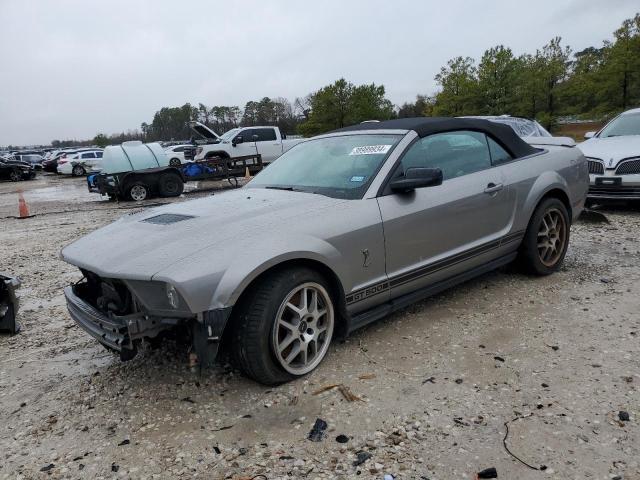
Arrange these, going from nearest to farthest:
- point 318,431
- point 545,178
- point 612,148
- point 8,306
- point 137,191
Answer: point 318,431
point 8,306
point 545,178
point 612,148
point 137,191

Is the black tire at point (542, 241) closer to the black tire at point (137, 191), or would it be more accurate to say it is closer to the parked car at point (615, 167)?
the parked car at point (615, 167)

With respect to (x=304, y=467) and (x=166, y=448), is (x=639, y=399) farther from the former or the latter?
(x=166, y=448)

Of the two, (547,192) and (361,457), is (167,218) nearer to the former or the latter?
(361,457)

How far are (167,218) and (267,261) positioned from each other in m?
1.01

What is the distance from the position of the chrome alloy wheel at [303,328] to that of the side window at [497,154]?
7.10 feet

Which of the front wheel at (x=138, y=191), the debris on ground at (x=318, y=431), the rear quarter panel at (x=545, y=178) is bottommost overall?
the debris on ground at (x=318, y=431)

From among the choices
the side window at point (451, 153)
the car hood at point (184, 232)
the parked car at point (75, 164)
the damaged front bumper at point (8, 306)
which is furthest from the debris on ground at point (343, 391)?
the parked car at point (75, 164)

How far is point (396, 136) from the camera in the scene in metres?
3.80

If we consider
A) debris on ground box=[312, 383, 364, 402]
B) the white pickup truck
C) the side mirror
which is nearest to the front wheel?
the white pickup truck

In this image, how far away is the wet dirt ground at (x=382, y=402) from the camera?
93.8 inches

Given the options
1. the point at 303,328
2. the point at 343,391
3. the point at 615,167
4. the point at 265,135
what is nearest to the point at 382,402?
the point at 343,391

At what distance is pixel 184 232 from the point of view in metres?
3.06

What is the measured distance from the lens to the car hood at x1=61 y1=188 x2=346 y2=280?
280cm

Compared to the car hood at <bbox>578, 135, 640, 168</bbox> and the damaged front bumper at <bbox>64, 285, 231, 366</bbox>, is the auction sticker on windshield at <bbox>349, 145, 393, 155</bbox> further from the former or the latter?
the car hood at <bbox>578, 135, 640, 168</bbox>
